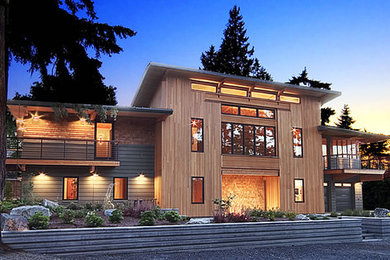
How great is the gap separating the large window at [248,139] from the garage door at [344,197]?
6723 mm

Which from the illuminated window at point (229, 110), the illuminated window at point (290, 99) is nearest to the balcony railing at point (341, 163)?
the illuminated window at point (290, 99)

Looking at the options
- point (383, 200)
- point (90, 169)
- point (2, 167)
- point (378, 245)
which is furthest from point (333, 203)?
point (2, 167)

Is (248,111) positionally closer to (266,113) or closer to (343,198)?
(266,113)

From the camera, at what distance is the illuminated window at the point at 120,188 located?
18.5 m

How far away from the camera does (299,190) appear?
20.7m

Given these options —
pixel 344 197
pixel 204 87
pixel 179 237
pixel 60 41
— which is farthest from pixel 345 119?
pixel 60 41

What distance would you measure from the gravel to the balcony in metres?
9.17

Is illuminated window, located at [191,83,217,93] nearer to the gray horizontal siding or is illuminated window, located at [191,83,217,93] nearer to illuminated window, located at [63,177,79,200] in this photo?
the gray horizontal siding

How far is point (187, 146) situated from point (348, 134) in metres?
10.1

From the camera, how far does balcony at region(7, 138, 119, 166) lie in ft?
54.7

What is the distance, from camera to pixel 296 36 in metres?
25.4

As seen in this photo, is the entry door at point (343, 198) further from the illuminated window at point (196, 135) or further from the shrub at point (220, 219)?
the shrub at point (220, 219)

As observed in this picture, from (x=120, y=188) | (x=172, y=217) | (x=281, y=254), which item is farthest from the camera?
(x=120, y=188)

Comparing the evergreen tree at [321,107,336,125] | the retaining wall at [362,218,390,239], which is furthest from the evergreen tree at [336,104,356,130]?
the retaining wall at [362,218,390,239]
